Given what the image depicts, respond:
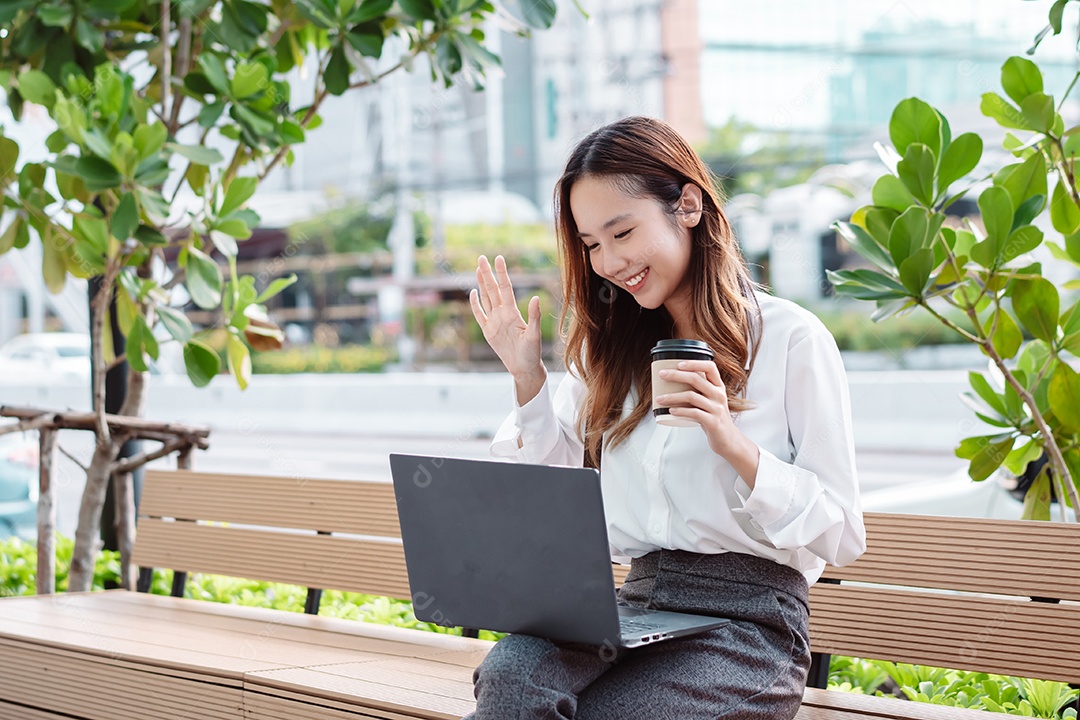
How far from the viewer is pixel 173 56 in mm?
3361

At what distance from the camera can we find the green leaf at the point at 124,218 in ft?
8.67

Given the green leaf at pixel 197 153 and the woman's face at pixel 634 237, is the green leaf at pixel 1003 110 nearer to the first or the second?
the woman's face at pixel 634 237

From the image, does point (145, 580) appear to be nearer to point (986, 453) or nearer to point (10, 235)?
point (10, 235)

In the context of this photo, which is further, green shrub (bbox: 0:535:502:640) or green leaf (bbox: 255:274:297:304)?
green shrub (bbox: 0:535:502:640)

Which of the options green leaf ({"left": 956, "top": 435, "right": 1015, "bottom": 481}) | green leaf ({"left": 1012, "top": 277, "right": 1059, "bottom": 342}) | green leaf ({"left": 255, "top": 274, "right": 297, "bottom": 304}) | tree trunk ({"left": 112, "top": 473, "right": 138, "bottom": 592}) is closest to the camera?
green leaf ({"left": 1012, "top": 277, "right": 1059, "bottom": 342})

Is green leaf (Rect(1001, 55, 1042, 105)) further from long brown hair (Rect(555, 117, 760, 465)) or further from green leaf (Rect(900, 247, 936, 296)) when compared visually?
long brown hair (Rect(555, 117, 760, 465))

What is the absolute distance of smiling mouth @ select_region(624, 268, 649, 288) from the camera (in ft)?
5.75

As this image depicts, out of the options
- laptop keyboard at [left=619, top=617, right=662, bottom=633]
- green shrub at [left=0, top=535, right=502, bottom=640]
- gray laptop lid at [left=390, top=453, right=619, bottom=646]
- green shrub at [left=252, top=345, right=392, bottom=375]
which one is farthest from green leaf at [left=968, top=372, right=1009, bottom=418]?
green shrub at [left=252, top=345, right=392, bottom=375]

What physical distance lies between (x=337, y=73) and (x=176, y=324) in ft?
2.72

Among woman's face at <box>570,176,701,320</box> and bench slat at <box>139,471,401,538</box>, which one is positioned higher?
woman's face at <box>570,176,701,320</box>

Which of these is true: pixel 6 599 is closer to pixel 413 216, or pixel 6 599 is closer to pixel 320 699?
pixel 320 699

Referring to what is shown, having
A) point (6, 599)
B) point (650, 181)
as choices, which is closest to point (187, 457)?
point (6, 599)

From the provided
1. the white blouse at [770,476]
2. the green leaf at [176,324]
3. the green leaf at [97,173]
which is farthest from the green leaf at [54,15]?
the white blouse at [770,476]

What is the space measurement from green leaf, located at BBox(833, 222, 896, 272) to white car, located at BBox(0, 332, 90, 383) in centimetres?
727
